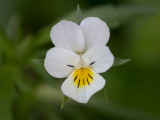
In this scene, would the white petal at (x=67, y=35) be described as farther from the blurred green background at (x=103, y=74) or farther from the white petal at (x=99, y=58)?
the blurred green background at (x=103, y=74)

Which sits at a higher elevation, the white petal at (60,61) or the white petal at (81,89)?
the white petal at (60,61)

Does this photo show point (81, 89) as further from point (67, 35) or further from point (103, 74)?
point (103, 74)

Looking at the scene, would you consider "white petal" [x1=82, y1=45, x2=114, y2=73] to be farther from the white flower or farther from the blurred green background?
the blurred green background

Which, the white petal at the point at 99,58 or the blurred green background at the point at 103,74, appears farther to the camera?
the blurred green background at the point at 103,74

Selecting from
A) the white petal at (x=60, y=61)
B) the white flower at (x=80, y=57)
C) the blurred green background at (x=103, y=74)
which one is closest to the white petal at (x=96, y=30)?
the white flower at (x=80, y=57)

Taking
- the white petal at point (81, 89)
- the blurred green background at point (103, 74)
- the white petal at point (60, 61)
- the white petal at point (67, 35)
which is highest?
the white petal at point (67, 35)

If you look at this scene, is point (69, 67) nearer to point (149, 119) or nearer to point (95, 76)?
point (95, 76)
